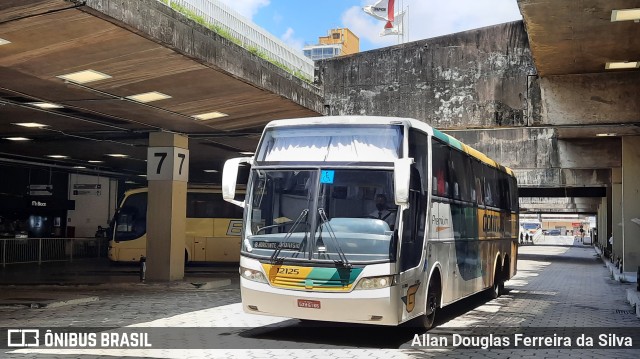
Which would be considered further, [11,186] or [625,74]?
[11,186]

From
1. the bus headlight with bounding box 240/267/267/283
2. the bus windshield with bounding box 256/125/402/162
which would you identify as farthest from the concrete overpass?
the bus headlight with bounding box 240/267/267/283

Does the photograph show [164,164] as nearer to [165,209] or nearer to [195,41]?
[165,209]

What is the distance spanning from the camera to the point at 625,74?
16.3 metres

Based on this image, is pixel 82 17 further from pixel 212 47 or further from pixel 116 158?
pixel 116 158

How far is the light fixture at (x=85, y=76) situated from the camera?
13.1 meters

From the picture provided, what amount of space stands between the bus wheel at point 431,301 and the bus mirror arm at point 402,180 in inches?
98.5

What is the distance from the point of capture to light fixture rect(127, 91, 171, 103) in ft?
49.6

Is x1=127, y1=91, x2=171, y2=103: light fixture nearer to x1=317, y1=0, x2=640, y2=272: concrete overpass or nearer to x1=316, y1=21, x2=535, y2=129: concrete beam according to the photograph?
x1=316, y1=21, x2=535, y2=129: concrete beam

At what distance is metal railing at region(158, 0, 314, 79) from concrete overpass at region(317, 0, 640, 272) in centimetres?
133

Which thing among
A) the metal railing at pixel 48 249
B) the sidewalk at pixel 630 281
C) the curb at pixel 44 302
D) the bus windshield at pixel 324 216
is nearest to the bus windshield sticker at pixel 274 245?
the bus windshield at pixel 324 216

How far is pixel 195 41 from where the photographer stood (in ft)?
41.2

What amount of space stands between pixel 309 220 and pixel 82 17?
14.2ft

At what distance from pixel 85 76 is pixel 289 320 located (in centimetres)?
594

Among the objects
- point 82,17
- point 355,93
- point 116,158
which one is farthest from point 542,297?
point 116,158
